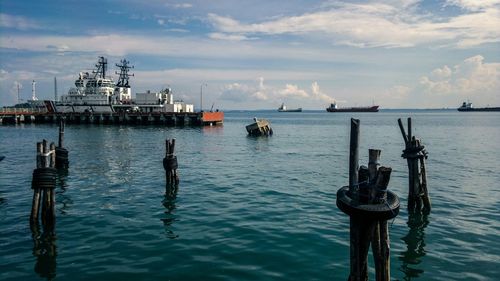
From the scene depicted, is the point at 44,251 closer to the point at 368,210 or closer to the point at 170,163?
the point at 170,163

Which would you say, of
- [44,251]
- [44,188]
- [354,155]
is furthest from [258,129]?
[354,155]

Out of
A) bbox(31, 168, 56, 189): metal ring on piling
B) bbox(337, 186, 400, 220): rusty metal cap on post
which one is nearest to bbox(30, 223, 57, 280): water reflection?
bbox(31, 168, 56, 189): metal ring on piling

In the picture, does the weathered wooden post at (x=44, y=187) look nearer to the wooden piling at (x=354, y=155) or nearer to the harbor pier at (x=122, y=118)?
the wooden piling at (x=354, y=155)

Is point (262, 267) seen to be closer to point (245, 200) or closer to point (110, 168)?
point (245, 200)

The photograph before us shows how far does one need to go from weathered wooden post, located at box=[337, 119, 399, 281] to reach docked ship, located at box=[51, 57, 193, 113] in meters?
82.2

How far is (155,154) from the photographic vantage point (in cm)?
3384

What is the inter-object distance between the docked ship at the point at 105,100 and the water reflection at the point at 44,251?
3014 inches

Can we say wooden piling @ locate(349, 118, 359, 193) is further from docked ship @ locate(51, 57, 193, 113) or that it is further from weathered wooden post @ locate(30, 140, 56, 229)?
docked ship @ locate(51, 57, 193, 113)

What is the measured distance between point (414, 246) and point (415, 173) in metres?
3.74

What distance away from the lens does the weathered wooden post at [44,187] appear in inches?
472

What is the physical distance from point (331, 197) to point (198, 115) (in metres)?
62.9

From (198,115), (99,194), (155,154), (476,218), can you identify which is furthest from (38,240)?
(198,115)

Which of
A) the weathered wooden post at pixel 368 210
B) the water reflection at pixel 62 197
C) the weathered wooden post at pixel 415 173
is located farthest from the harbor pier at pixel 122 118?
the weathered wooden post at pixel 368 210

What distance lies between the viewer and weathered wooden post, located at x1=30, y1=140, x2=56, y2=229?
1199 centimetres
